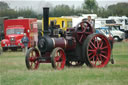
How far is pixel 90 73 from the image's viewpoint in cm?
1162

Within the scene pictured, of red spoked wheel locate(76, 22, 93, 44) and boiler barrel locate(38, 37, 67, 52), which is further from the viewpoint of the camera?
red spoked wheel locate(76, 22, 93, 44)

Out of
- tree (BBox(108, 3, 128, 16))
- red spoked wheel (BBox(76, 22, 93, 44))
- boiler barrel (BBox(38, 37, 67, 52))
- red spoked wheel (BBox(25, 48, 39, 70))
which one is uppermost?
red spoked wheel (BBox(76, 22, 93, 44))

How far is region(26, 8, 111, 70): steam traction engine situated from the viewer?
42.5 feet

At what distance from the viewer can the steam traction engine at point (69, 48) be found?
12961 mm

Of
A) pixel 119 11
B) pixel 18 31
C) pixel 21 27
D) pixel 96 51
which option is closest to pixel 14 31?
pixel 18 31

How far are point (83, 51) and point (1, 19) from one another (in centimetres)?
3157

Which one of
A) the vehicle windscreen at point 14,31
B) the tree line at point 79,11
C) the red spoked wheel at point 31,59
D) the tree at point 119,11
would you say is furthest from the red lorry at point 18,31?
the tree at point 119,11

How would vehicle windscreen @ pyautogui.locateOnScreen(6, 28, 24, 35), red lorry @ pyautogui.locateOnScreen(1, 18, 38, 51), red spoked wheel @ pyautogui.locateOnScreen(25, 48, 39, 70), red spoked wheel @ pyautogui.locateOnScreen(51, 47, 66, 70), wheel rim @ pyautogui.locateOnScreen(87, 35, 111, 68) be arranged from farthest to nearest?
vehicle windscreen @ pyautogui.locateOnScreen(6, 28, 24, 35), red lorry @ pyautogui.locateOnScreen(1, 18, 38, 51), wheel rim @ pyautogui.locateOnScreen(87, 35, 111, 68), red spoked wheel @ pyautogui.locateOnScreen(25, 48, 39, 70), red spoked wheel @ pyautogui.locateOnScreen(51, 47, 66, 70)

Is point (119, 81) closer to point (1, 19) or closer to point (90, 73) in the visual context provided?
point (90, 73)

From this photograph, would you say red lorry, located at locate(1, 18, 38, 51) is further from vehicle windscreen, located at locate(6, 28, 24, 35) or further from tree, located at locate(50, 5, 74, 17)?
tree, located at locate(50, 5, 74, 17)

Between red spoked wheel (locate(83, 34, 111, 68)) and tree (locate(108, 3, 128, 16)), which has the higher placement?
red spoked wheel (locate(83, 34, 111, 68))

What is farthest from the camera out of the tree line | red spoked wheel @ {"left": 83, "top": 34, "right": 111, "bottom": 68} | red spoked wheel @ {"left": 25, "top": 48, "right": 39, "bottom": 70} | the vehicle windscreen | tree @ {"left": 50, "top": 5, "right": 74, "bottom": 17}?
tree @ {"left": 50, "top": 5, "right": 74, "bottom": 17}

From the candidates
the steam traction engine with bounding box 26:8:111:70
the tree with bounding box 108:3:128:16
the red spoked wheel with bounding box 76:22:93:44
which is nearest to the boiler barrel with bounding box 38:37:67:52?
the steam traction engine with bounding box 26:8:111:70

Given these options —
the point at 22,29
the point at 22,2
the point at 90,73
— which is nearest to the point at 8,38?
the point at 22,29
